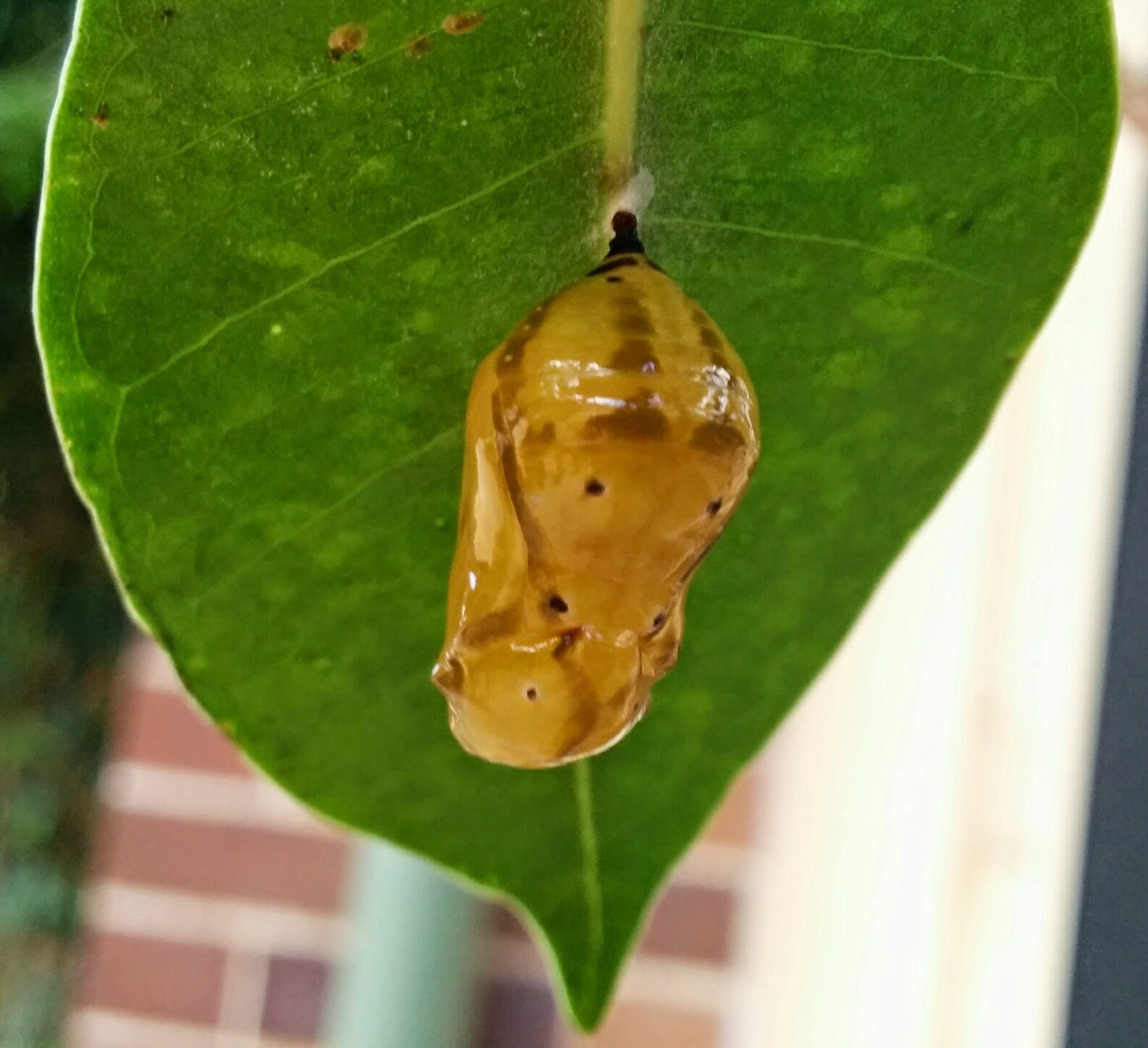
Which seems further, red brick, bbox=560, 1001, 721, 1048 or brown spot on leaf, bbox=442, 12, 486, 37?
red brick, bbox=560, 1001, 721, 1048

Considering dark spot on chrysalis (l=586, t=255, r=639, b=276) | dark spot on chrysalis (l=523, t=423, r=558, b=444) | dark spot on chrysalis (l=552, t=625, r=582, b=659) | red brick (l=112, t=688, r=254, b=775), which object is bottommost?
red brick (l=112, t=688, r=254, b=775)

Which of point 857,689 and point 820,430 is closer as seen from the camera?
point 820,430

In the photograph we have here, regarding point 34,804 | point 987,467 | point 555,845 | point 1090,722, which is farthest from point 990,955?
point 34,804

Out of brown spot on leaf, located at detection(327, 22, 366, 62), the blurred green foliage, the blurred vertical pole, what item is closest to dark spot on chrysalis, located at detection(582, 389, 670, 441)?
brown spot on leaf, located at detection(327, 22, 366, 62)

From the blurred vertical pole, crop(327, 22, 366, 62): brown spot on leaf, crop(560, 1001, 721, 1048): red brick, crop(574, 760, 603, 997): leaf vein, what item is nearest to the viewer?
crop(327, 22, 366, 62): brown spot on leaf

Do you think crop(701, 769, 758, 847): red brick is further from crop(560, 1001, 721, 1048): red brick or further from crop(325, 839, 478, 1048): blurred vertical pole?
crop(325, 839, 478, 1048): blurred vertical pole

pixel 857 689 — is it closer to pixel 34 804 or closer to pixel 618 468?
pixel 34 804

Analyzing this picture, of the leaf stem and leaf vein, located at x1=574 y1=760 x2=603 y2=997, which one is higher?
the leaf stem

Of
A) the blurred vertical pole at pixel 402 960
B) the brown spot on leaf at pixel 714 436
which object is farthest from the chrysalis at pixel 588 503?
the blurred vertical pole at pixel 402 960

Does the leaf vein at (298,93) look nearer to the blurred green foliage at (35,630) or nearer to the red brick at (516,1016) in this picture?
the blurred green foliage at (35,630)
